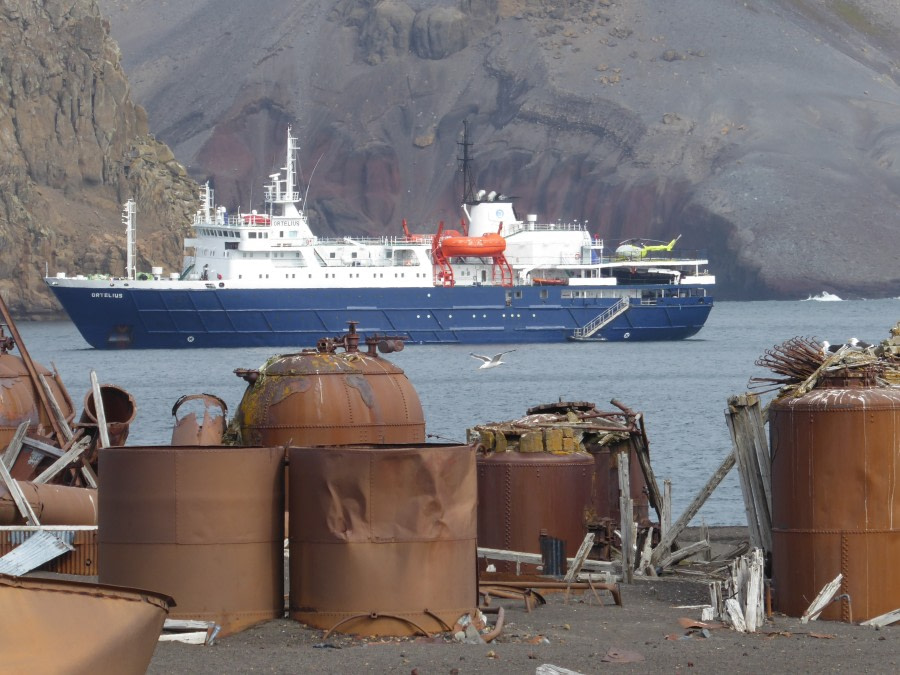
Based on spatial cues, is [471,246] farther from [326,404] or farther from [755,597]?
[755,597]

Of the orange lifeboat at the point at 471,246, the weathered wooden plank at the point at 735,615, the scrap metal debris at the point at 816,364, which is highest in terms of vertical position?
the orange lifeboat at the point at 471,246

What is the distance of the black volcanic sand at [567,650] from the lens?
1044 centimetres

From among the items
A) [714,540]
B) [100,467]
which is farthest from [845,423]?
[714,540]

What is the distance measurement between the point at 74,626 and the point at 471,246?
71.1 meters

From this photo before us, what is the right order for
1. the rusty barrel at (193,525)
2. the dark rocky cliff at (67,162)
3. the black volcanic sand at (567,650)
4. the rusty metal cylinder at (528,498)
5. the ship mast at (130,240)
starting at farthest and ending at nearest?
1. the dark rocky cliff at (67,162)
2. the ship mast at (130,240)
3. the rusty metal cylinder at (528,498)
4. the rusty barrel at (193,525)
5. the black volcanic sand at (567,650)

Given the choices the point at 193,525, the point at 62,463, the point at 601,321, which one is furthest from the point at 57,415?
the point at 601,321

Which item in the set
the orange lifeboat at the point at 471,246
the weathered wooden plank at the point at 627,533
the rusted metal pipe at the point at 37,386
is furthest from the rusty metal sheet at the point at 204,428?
the orange lifeboat at the point at 471,246

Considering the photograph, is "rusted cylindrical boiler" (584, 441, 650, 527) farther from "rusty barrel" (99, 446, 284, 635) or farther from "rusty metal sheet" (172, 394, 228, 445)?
"rusty barrel" (99, 446, 284, 635)

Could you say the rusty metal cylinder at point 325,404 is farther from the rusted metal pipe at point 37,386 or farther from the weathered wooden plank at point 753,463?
the rusted metal pipe at point 37,386

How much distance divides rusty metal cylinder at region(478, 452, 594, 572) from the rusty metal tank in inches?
128

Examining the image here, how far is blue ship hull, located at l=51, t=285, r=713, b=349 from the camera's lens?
73.4 meters

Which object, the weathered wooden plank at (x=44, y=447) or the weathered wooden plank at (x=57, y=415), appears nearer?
the weathered wooden plank at (x=44, y=447)

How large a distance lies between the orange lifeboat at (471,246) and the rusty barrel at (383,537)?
6784 cm

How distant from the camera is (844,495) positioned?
1250 cm
